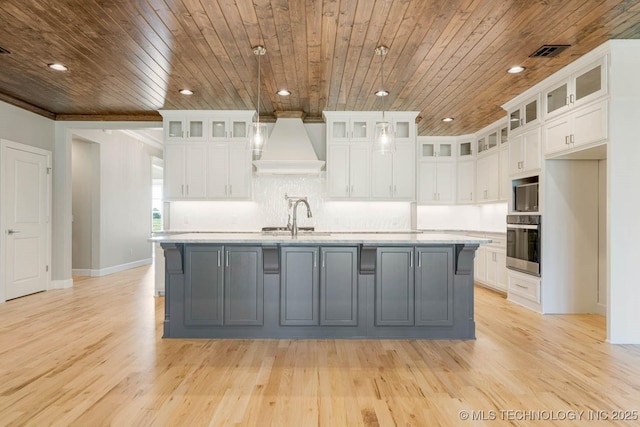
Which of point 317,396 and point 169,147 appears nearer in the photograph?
point 317,396

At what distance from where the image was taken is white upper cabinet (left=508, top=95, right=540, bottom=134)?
4.34 metres

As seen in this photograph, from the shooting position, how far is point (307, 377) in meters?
2.57

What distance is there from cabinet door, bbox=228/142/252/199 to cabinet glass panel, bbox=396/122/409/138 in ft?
7.48

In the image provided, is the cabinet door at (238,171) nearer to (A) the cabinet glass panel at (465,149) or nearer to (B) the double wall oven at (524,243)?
(B) the double wall oven at (524,243)

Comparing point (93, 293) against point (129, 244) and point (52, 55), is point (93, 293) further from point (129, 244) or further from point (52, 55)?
point (52, 55)

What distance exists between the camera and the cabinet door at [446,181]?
6836 millimetres

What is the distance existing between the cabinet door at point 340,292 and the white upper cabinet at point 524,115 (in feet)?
9.39

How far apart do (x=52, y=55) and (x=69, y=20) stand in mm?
865

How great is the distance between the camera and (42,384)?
246 centimetres

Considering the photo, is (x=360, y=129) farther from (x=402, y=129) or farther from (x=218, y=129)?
(x=218, y=129)

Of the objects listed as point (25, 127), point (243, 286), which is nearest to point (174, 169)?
point (25, 127)

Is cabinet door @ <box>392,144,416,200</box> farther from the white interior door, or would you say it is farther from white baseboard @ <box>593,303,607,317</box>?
the white interior door

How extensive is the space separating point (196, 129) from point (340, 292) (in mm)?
3565

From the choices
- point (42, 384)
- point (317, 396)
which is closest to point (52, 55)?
point (42, 384)
